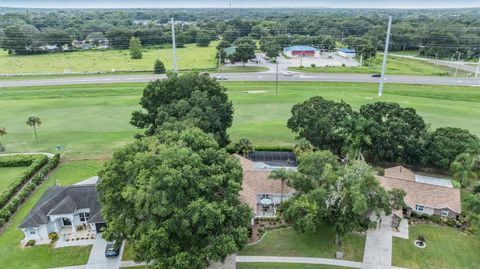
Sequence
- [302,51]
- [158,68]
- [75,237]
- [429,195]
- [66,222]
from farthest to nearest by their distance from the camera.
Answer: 1. [302,51]
2. [158,68]
3. [429,195]
4. [66,222]
5. [75,237]

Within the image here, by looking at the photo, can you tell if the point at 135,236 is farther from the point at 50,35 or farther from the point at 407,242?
the point at 50,35

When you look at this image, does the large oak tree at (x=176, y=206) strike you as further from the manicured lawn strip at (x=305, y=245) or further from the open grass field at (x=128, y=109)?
the open grass field at (x=128, y=109)

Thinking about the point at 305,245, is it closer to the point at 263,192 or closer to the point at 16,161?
the point at 263,192

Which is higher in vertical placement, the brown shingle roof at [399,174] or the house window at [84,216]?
the brown shingle roof at [399,174]

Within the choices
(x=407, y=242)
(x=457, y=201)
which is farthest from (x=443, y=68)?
(x=407, y=242)

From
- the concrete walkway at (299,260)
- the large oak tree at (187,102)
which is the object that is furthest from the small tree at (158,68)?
the concrete walkway at (299,260)

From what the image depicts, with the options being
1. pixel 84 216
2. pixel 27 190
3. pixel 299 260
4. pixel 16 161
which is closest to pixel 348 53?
pixel 299 260
